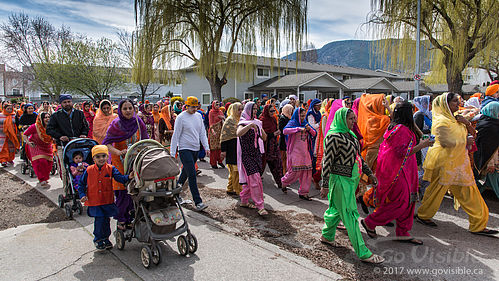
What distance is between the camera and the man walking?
578cm

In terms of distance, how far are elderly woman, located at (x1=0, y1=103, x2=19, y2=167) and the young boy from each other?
7.83 metres

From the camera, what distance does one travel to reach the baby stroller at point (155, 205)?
3473 mm

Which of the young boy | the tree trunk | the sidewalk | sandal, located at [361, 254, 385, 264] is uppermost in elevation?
the tree trunk

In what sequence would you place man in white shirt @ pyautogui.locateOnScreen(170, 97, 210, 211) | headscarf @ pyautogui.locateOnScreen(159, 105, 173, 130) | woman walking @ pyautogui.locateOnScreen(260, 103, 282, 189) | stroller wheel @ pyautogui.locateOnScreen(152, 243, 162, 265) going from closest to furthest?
stroller wheel @ pyautogui.locateOnScreen(152, 243, 162, 265) → man in white shirt @ pyautogui.locateOnScreen(170, 97, 210, 211) → woman walking @ pyautogui.locateOnScreen(260, 103, 282, 189) → headscarf @ pyautogui.locateOnScreen(159, 105, 173, 130)

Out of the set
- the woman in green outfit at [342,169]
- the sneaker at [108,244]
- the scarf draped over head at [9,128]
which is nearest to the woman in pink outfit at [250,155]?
the woman in green outfit at [342,169]

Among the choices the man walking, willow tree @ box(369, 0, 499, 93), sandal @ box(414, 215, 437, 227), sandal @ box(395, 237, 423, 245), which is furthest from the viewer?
willow tree @ box(369, 0, 499, 93)

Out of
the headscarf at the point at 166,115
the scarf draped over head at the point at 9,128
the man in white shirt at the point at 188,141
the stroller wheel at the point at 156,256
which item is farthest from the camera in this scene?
the scarf draped over head at the point at 9,128

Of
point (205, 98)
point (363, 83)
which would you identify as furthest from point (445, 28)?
point (205, 98)

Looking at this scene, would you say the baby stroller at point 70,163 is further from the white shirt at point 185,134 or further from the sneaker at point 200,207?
the sneaker at point 200,207

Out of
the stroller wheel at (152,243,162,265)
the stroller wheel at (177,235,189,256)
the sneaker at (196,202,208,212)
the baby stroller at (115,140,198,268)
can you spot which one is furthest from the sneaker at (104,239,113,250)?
the sneaker at (196,202,208,212)

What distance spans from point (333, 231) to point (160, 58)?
18859mm

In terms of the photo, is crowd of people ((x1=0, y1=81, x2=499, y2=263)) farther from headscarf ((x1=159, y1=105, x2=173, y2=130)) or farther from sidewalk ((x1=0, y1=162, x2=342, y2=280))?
headscarf ((x1=159, y1=105, x2=173, y2=130))

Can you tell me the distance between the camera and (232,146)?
6.25 m

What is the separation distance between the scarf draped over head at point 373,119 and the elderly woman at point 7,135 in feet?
33.5
